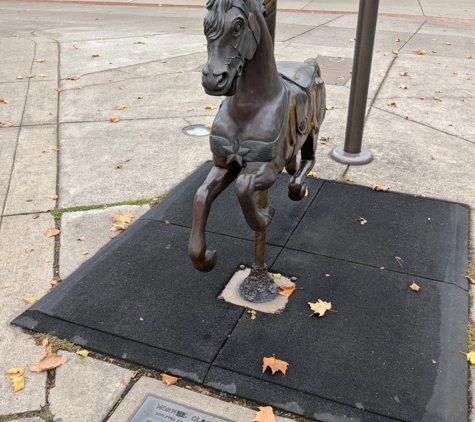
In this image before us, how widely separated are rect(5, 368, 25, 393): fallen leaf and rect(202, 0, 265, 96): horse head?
1.94 meters

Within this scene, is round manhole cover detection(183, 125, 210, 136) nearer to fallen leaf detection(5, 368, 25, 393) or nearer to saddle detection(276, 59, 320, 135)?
saddle detection(276, 59, 320, 135)

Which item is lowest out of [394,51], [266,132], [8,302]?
[8,302]

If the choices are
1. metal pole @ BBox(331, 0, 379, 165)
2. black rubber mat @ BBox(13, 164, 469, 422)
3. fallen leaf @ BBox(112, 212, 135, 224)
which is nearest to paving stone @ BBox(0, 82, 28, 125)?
fallen leaf @ BBox(112, 212, 135, 224)

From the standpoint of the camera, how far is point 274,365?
271 centimetres

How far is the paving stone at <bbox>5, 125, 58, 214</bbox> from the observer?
4.54m

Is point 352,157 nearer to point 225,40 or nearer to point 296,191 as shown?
point 296,191

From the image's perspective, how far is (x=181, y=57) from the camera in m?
9.18

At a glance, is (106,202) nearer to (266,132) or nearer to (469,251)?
(266,132)

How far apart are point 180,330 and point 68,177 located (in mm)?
2699

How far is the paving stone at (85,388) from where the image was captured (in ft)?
8.24

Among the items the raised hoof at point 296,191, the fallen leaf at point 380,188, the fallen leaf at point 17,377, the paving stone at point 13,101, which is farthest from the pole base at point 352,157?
the paving stone at point 13,101

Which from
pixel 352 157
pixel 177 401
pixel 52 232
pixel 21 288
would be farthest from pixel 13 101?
pixel 177 401

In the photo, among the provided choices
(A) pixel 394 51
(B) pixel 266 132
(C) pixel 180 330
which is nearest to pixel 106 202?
(C) pixel 180 330

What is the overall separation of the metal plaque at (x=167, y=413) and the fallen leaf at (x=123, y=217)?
6.58ft
